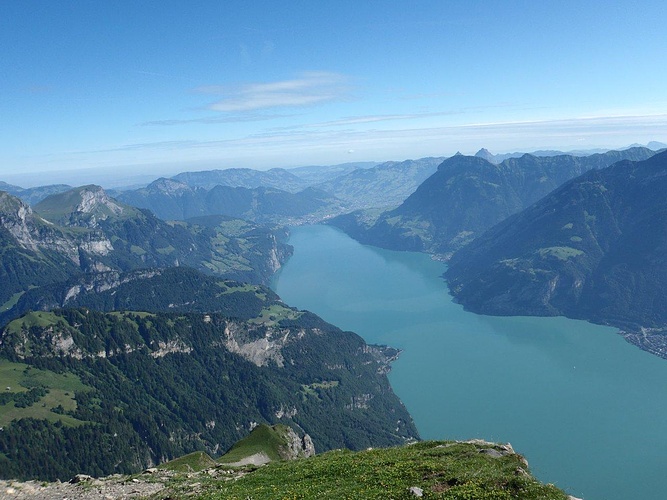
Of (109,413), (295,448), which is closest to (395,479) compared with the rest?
(295,448)

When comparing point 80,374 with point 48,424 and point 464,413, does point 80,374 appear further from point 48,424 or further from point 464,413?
point 464,413

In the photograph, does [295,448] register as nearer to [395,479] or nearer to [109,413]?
[395,479]

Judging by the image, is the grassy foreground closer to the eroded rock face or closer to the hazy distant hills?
the eroded rock face

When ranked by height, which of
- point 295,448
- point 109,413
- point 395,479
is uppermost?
point 395,479

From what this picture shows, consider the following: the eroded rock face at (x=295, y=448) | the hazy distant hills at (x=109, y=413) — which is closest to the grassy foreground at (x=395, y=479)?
the eroded rock face at (x=295, y=448)

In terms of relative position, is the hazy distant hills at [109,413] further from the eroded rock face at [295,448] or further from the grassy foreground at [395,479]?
the grassy foreground at [395,479]

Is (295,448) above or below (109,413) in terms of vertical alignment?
above

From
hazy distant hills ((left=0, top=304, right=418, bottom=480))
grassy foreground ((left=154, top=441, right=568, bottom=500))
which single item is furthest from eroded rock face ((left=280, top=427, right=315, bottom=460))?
hazy distant hills ((left=0, top=304, right=418, bottom=480))

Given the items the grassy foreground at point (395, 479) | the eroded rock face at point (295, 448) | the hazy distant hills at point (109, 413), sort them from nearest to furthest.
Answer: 1. the grassy foreground at point (395, 479)
2. the eroded rock face at point (295, 448)
3. the hazy distant hills at point (109, 413)
